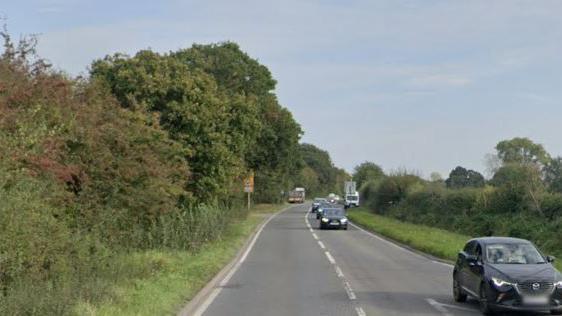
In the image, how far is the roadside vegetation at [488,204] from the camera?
3973cm

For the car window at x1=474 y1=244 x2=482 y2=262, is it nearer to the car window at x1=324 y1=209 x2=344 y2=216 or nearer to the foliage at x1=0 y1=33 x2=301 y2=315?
the foliage at x1=0 y1=33 x2=301 y2=315

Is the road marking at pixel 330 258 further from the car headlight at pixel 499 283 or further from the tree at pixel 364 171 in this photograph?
the tree at pixel 364 171

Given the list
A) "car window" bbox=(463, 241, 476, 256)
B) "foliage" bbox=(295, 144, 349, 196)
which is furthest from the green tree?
"foliage" bbox=(295, 144, 349, 196)

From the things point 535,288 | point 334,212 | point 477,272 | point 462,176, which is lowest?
point 535,288

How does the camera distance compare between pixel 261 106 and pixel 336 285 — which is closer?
pixel 336 285

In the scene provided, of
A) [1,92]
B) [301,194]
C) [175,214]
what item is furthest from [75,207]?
[301,194]

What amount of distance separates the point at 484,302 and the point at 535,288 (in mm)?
1049

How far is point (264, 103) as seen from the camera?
218 feet

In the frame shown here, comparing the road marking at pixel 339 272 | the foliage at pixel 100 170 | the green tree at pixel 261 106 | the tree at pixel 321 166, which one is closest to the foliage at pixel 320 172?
the tree at pixel 321 166

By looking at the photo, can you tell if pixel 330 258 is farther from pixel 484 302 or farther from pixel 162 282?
pixel 484 302

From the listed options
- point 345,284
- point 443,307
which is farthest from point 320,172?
point 443,307

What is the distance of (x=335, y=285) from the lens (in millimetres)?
18094

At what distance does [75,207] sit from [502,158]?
88.8 meters

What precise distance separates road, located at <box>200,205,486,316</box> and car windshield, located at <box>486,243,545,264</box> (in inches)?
44.4
